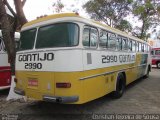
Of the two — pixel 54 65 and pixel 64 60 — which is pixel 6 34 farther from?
pixel 64 60

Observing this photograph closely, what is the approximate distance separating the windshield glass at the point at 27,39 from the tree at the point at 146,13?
12.2m

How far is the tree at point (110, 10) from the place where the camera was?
96.3ft

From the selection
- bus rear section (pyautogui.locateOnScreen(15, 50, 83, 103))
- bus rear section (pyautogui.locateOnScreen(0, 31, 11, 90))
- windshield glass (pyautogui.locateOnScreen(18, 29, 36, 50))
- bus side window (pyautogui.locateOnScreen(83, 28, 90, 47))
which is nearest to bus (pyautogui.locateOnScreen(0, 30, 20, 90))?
bus rear section (pyautogui.locateOnScreen(0, 31, 11, 90))

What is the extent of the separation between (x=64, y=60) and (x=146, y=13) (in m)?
17.8

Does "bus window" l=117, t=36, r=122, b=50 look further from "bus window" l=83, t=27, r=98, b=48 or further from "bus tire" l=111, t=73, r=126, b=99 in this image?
"bus window" l=83, t=27, r=98, b=48

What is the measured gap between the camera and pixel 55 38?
680 centimetres

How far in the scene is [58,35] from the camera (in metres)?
6.75

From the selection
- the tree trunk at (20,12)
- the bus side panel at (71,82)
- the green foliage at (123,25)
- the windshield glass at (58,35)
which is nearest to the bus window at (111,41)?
the windshield glass at (58,35)

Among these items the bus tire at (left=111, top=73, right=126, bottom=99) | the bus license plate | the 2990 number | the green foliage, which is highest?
the green foliage

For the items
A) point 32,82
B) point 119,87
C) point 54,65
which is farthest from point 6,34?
point 119,87

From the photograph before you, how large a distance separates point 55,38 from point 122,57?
4.01 metres

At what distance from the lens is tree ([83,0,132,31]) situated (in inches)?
1156

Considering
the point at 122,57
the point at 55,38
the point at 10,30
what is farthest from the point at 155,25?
the point at 55,38

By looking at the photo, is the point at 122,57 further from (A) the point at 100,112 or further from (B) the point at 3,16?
(B) the point at 3,16
